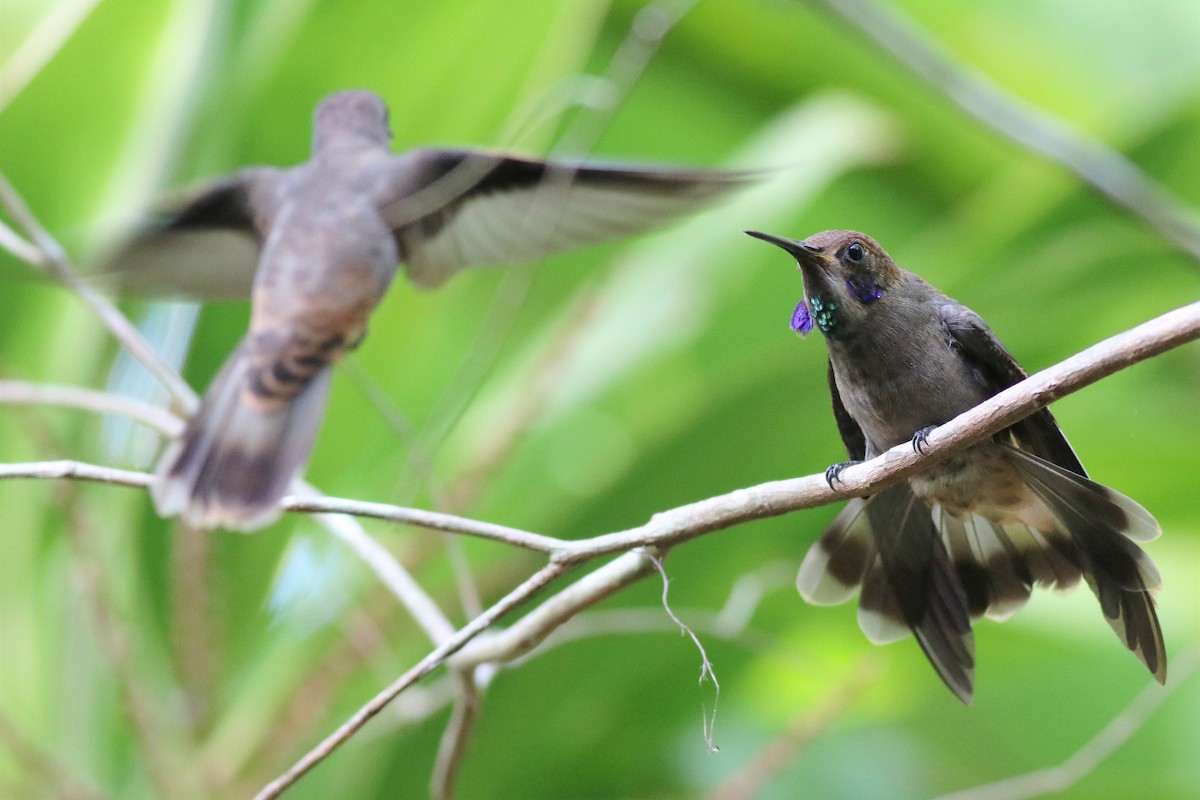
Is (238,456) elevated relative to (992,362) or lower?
lower

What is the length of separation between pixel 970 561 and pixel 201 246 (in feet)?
2.50

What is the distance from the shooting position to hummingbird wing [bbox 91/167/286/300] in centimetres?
122

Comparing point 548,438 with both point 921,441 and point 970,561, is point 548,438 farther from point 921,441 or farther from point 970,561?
point 921,441

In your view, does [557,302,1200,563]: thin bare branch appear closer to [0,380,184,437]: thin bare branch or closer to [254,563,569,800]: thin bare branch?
[254,563,569,800]: thin bare branch

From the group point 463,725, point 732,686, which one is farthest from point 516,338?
point 463,725

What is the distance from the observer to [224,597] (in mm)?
2121

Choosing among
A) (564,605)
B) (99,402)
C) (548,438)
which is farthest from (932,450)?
(548,438)

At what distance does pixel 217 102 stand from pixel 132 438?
0.63m

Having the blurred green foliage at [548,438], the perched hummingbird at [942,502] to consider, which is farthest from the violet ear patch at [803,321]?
the blurred green foliage at [548,438]

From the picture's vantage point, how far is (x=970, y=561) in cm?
123

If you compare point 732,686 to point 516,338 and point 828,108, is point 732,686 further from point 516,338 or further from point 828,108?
point 828,108

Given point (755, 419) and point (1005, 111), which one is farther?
point (755, 419)

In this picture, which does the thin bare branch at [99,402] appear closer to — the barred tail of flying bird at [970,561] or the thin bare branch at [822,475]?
the thin bare branch at [822,475]

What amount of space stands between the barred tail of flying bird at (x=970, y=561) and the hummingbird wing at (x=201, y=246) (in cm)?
60
